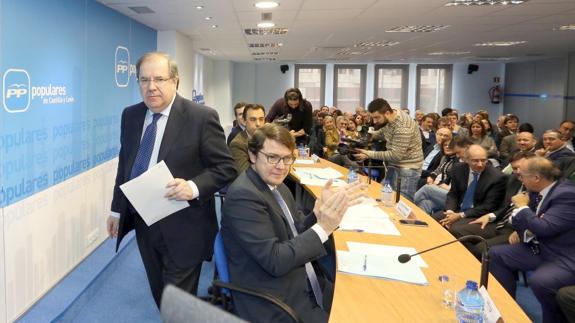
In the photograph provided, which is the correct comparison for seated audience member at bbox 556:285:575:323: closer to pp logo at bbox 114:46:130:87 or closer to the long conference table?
the long conference table

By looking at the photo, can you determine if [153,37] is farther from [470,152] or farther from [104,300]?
[470,152]

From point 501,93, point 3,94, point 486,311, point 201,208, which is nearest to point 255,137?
point 201,208

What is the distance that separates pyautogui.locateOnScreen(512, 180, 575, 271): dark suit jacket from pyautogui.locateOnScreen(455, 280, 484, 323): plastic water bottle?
151cm

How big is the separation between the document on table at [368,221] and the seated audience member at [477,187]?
116cm

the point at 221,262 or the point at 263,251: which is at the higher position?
the point at 263,251

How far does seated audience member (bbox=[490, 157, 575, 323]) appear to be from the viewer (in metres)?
2.60

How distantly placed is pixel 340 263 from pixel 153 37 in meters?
5.37

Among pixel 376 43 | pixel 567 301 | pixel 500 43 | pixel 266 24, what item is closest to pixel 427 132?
pixel 376 43

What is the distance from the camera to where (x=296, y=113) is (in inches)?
227

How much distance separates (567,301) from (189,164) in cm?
208

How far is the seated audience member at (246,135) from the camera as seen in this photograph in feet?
12.0

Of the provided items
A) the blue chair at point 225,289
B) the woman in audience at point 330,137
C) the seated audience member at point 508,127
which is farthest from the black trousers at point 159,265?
the seated audience member at point 508,127

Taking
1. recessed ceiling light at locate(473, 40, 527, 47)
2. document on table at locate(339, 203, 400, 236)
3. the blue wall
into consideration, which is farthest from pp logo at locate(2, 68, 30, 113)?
recessed ceiling light at locate(473, 40, 527, 47)

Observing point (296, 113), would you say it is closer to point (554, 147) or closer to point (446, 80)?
point (554, 147)
